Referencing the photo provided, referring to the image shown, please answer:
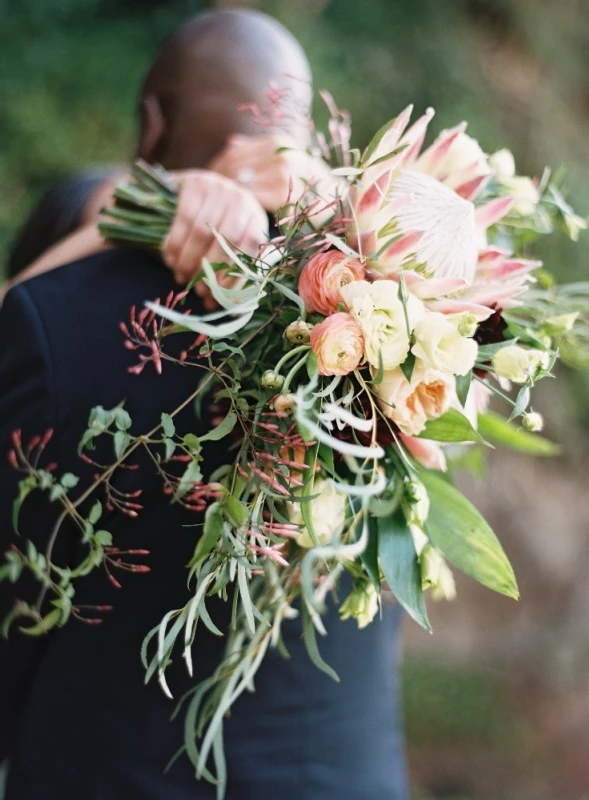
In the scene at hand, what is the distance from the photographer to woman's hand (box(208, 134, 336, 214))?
3.17ft

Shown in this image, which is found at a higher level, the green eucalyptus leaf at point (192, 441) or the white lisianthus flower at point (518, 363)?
the white lisianthus flower at point (518, 363)

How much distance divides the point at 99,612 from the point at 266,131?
699mm

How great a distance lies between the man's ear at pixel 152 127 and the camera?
1214 mm

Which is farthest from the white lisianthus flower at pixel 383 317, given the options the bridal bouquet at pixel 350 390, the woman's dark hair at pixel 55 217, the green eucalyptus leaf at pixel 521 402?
the woman's dark hair at pixel 55 217

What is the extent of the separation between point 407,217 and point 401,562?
33 centimetres

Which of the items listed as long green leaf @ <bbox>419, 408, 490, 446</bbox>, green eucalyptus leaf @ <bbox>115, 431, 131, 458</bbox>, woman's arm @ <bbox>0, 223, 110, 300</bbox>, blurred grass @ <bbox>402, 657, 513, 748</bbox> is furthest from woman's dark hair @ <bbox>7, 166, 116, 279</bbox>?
blurred grass @ <bbox>402, 657, 513, 748</bbox>

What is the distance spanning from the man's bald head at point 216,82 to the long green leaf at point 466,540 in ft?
1.89

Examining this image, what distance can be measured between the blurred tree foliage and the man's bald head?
221cm

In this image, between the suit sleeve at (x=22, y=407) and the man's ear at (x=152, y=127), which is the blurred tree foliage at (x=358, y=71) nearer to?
the man's ear at (x=152, y=127)

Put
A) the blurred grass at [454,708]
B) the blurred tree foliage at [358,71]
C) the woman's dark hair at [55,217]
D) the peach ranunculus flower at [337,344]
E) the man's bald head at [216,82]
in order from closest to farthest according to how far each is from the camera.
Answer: the peach ranunculus flower at [337,344] < the man's bald head at [216,82] < the woman's dark hair at [55,217] < the blurred grass at [454,708] < the blurred tree foliage at [358,71]

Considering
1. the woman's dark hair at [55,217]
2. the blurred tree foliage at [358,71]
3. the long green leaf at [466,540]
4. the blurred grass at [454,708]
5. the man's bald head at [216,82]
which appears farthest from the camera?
the blurred tree foliage at [358,71]

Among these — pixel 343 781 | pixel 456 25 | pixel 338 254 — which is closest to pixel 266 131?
pixel 338 254

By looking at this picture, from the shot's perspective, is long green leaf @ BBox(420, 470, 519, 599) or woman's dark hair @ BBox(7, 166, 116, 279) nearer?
long green leaf @ BBox(420, 470, 519, 599)

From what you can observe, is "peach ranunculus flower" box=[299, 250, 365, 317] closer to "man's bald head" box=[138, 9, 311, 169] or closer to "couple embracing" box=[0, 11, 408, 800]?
"couple embracing" box=[0, 11, 408, 800]
